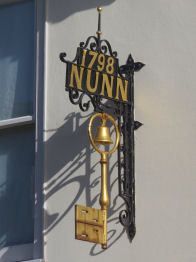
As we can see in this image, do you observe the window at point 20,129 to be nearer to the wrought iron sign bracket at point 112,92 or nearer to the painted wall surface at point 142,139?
the painted wall surface at point 142,139

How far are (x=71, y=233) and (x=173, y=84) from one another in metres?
1.33

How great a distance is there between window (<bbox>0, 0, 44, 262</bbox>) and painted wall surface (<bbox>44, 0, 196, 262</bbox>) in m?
0.11

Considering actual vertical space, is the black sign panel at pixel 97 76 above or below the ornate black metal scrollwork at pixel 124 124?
above

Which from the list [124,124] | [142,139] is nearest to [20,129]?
[124,124]

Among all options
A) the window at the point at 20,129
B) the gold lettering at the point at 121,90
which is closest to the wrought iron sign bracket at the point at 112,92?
the gold lettering at the point at 121,90

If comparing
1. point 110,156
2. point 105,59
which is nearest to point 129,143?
point 110,156

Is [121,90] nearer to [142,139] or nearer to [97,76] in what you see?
[97,76]

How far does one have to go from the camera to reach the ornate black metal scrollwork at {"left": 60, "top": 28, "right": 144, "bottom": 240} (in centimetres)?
662

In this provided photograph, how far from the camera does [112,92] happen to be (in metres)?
6.72

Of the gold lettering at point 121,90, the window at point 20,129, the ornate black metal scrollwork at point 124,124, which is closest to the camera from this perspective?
the ornate black metal scrollwork at point 124,124

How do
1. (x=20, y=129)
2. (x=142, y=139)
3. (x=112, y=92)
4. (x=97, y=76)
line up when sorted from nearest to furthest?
(x=97, y=76), (x=112, y=92), (x=142, y=139), (x=20, y=129)

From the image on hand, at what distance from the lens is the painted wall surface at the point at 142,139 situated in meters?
6.56

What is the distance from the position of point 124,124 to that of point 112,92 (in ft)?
0.97

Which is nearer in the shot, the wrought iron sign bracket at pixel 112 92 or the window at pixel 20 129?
the wrought iron sign bracket at pixel 112 92
